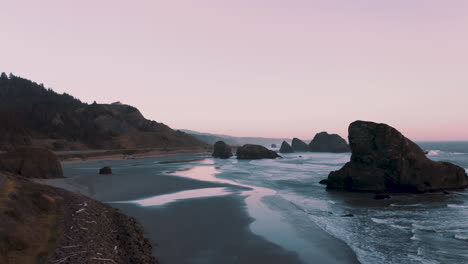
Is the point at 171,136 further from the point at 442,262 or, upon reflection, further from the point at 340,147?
the point at 442,262

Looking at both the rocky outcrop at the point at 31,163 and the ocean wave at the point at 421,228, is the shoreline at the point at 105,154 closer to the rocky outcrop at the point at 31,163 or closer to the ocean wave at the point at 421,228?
the rocky outcrop at the point at 31,163

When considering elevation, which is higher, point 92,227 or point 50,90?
point 50,90

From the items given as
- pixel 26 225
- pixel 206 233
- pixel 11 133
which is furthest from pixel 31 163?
pixel 11 133

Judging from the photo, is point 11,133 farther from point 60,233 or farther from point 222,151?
point 60,233

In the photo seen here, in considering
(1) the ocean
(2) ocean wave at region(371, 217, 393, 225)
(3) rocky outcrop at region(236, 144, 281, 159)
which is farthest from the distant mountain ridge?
(2) ocean wave at region(371, 217, 393, 225)

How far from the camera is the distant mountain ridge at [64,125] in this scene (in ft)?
331

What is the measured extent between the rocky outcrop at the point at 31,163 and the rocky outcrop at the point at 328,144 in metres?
154

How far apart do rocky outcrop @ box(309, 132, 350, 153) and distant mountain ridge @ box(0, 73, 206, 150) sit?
72.8m

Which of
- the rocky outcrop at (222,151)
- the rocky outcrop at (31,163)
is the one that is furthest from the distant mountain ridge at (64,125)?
the rocky outcrop at (31,163)

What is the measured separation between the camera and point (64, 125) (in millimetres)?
122062

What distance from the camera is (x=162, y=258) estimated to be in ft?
44.8

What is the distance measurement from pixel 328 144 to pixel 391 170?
14520cm

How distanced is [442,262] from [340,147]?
16426 centimetres

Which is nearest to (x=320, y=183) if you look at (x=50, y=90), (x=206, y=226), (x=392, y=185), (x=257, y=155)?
(x=392, y=185)
